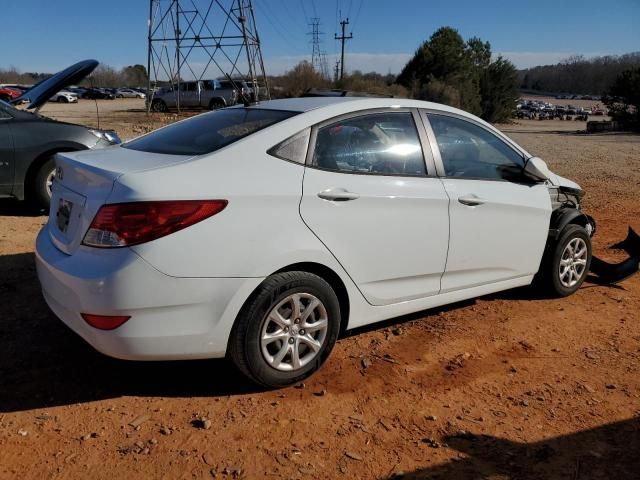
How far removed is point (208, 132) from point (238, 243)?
1009mm

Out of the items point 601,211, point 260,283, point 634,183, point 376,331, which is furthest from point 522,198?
point 634,183

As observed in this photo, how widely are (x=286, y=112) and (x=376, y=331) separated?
168cm

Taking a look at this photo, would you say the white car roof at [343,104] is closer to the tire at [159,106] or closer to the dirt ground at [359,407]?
the dirt ground at [359,407]

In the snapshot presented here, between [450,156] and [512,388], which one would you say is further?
[450,156]

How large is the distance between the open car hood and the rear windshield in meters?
5.11

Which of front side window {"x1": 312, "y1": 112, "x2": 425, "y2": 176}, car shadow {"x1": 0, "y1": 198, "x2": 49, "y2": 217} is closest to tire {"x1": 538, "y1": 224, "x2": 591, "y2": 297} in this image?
front side window {"x1": 312, "y1": 112, "x2": 425, "y2": 176}

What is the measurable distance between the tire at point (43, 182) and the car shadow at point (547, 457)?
6.11 metres

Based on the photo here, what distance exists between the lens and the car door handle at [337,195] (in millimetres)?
3293

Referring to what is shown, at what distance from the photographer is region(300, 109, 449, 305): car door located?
333cm

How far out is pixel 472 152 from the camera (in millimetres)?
4270

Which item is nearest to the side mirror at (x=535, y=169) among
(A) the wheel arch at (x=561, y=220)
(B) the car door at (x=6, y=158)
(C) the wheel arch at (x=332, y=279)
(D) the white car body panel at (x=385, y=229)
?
(A) the wheel arch at (x=561, y=220)

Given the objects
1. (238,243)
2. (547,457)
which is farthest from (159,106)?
(547,457)

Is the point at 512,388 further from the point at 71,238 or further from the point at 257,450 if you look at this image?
the point at 71,238

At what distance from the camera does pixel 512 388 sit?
3.47 meters
